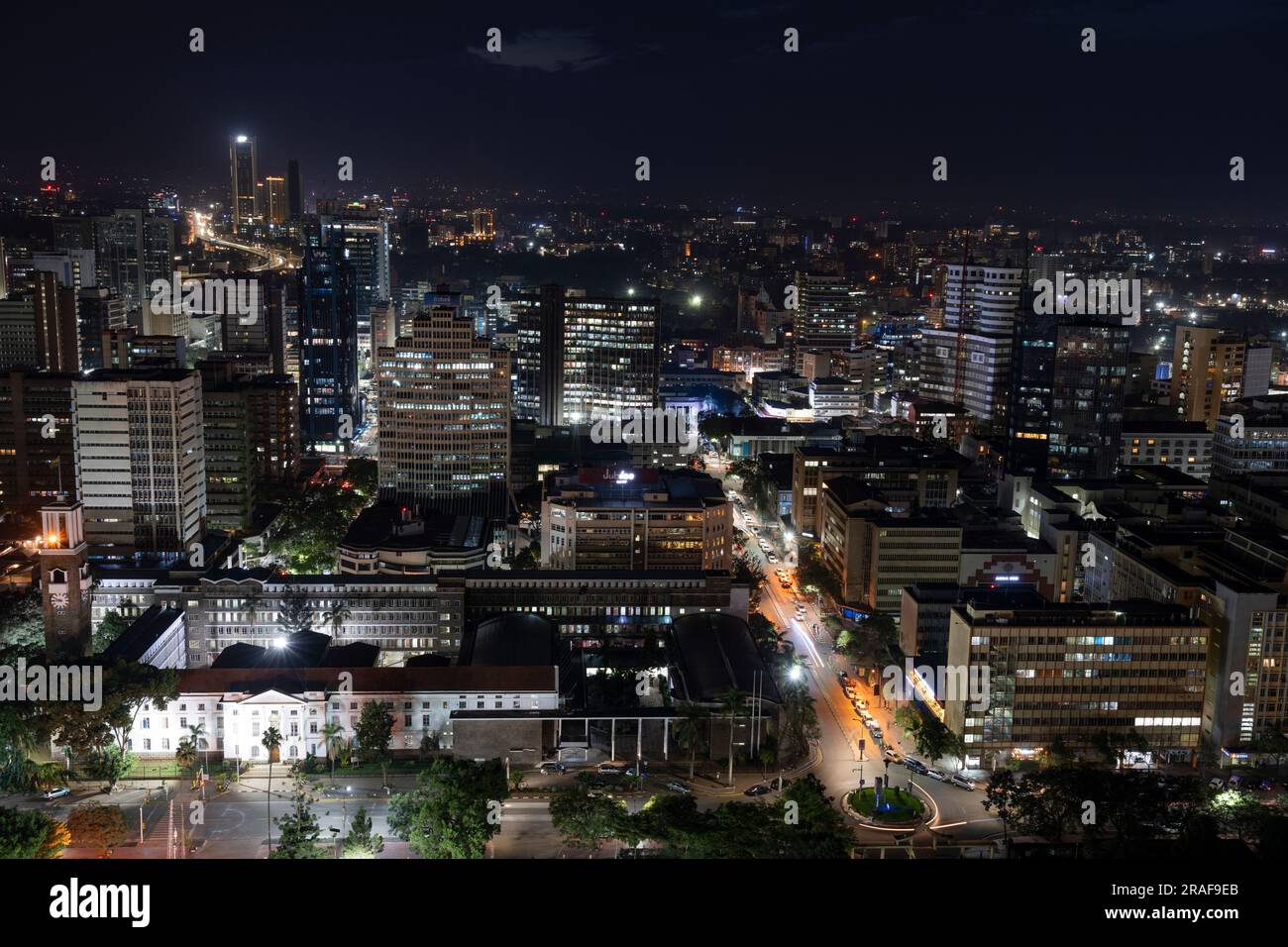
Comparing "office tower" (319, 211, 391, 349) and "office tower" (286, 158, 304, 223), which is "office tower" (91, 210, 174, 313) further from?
"office tower" (286, 158, 304, 223)

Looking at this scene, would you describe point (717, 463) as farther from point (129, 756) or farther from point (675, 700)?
point (129, 756)

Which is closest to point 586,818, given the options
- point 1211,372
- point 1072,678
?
point 1072,678

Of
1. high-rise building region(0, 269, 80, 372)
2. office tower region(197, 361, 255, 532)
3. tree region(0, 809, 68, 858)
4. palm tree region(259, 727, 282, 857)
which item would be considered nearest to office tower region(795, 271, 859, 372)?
office tower region(197, 361, 255, 532)

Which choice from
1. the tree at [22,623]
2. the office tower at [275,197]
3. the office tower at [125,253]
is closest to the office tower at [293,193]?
the office tower at [275,197]

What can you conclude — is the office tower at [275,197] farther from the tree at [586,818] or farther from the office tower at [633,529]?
the tree at [586,818]
